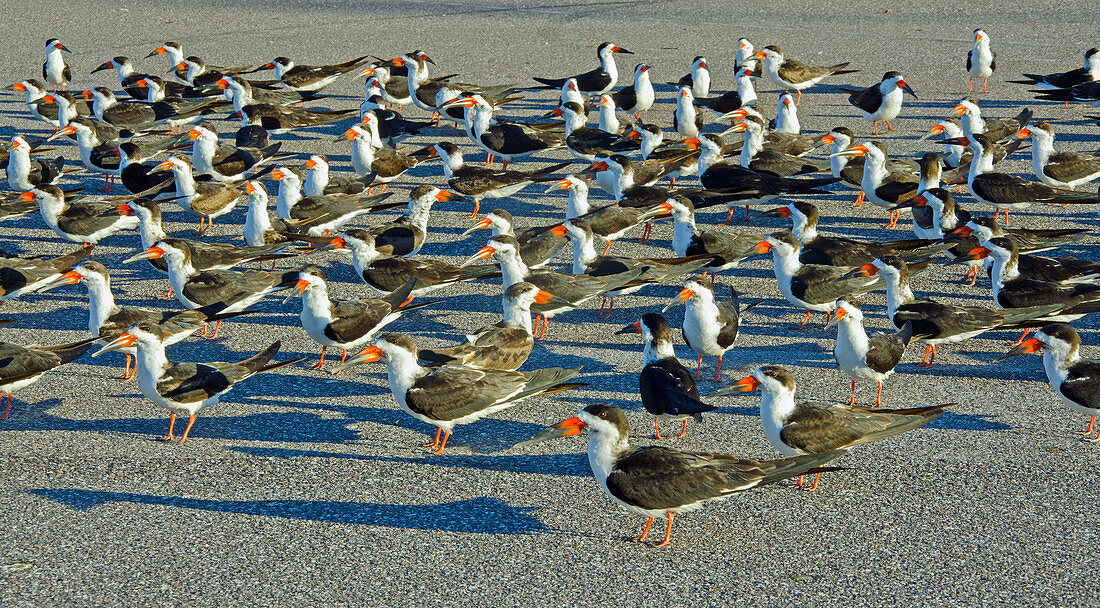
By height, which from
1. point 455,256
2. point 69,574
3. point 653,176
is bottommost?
point 69,574

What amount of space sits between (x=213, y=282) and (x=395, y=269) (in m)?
1.76

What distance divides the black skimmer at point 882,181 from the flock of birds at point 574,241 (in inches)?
1.2

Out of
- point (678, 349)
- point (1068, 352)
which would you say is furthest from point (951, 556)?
point (678, 349)

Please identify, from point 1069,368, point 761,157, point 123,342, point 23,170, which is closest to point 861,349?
point 1069,368

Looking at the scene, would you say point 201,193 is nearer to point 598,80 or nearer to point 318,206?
point 318,206

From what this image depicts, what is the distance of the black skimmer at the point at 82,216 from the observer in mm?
12211

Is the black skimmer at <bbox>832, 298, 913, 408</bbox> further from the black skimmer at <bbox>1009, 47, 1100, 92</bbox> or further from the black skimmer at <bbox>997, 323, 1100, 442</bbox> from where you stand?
the black skimmer at <bbox>1009, 47, 1100, 92</bbox>

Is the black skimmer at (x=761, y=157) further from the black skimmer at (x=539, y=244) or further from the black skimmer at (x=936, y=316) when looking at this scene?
the black skimmer at (x=936, y=316)

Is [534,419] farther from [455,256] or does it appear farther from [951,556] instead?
[455,256]

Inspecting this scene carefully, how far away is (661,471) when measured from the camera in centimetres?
667

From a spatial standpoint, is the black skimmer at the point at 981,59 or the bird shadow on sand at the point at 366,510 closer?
the bird shadow on sand at the point at 366,510

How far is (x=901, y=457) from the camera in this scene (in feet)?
25.8

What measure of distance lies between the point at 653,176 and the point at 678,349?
13.0 feet

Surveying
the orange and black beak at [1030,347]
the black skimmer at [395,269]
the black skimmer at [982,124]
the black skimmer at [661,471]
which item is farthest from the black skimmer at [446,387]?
the black skimmer at [982,124]
